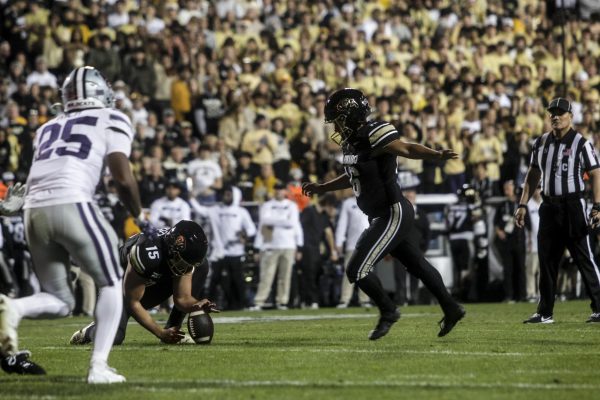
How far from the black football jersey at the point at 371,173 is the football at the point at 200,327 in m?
1.46

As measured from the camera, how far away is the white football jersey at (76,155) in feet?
21.8

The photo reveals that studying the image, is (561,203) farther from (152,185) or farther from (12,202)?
(152,185)

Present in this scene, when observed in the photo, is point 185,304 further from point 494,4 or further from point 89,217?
point 494,4

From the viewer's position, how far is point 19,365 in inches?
276

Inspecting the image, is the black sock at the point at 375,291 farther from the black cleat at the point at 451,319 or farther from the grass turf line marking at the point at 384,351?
the grass turf line marking at the point at 384,351

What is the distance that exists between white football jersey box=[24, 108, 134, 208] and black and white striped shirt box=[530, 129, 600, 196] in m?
5.34

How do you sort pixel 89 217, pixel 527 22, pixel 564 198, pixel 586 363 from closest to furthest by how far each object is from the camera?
pixel 89 217 → pixel 586 363 → pixel 564 198 → pixel 527 22

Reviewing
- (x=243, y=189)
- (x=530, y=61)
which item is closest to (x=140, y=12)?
(x=243, y=189)

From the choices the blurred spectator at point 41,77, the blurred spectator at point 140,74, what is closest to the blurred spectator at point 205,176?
the blurred spectator at point 140,74

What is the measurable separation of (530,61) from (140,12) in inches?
287

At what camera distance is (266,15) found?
72.6ft

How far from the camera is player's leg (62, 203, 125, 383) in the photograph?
6.55 metres

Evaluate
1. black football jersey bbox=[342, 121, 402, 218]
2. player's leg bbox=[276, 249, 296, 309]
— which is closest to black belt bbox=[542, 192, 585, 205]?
black football jersey bbox=[342, 121, 402, 218]

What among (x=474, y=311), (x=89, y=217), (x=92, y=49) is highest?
(x=92, y=49)
